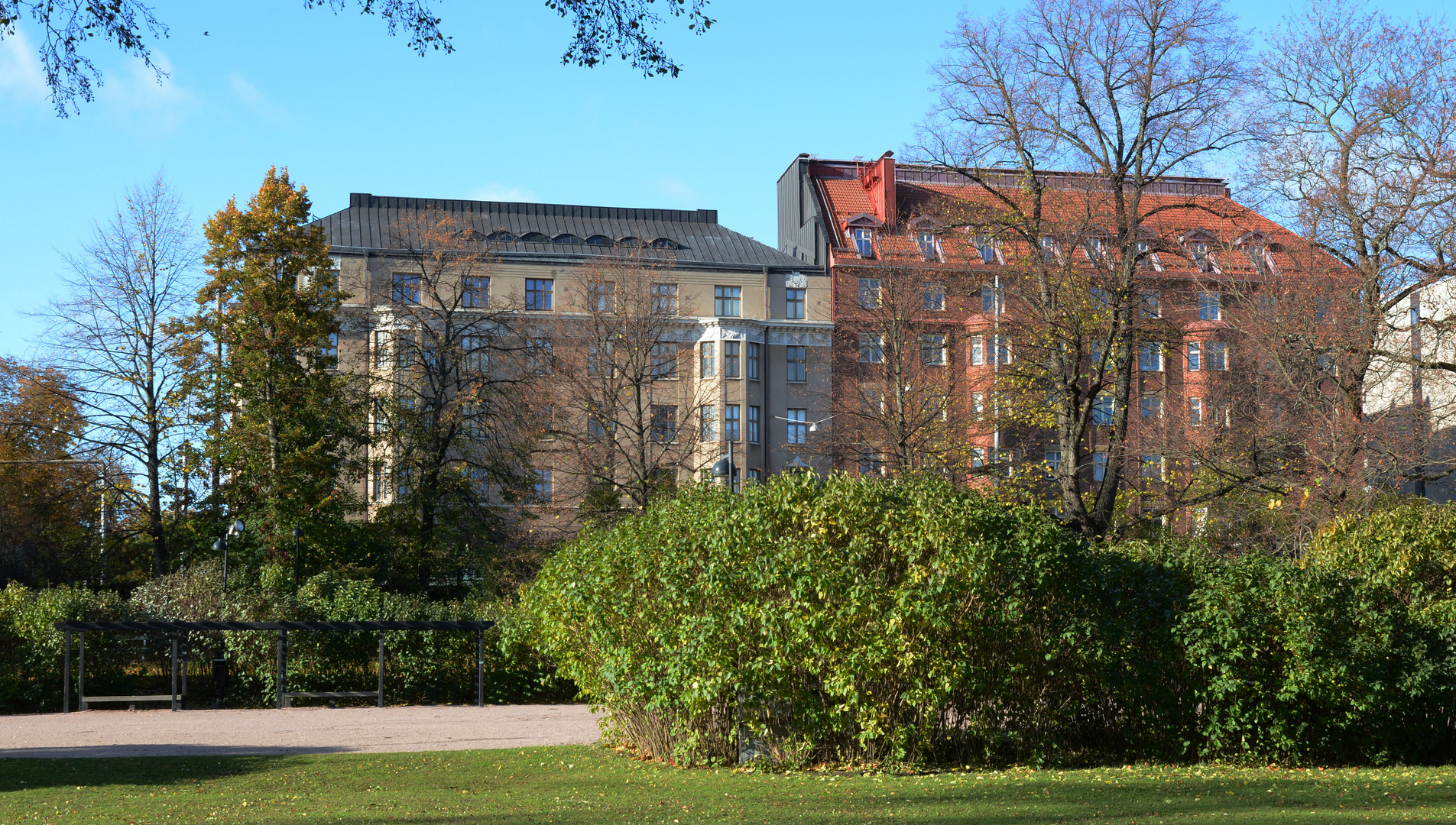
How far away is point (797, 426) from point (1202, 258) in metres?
29.1

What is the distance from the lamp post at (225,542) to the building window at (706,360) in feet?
66.0

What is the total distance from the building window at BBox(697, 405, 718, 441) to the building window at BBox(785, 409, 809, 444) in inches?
152

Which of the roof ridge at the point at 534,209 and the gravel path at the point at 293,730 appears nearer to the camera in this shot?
the gravel path at the point at 293,730

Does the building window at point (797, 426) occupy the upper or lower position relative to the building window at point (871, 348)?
lower

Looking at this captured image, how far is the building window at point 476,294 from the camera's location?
44.0 metres

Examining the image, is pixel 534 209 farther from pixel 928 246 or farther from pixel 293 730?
pixel 293 730

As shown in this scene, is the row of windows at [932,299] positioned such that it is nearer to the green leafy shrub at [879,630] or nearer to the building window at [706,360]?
the building window at [706,360]

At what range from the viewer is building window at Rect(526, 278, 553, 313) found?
51.7 m

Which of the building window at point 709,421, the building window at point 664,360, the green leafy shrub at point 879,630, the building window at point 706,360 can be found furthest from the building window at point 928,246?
the green leafy shrub at point 879,630

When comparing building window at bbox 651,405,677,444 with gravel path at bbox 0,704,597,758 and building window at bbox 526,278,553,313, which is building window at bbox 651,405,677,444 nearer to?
building window at bbox 526,278,553,313

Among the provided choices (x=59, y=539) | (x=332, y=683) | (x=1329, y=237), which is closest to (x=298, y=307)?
(x=59, y=539)

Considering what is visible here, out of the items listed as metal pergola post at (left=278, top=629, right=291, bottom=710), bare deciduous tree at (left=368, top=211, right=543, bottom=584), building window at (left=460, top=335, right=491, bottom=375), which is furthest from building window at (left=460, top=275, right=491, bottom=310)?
metal pergola post at (left=278, top=629, right=291, bottom=710)

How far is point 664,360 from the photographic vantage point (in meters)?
44.2

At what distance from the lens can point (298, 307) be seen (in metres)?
38.2
